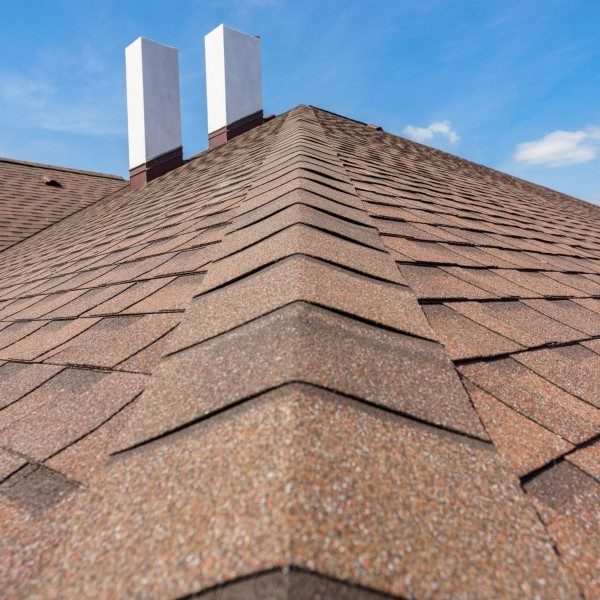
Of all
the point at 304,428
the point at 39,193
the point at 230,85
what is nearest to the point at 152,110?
the point at 230,85

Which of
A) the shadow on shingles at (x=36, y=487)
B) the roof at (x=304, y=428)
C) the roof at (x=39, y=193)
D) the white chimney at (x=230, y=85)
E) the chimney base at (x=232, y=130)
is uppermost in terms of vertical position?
the white chimney at (x=230, y=85)

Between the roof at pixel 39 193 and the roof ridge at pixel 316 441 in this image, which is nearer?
the roof ridge at pixel 316 441

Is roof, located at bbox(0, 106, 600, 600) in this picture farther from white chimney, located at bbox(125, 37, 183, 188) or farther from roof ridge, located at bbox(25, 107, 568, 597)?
white chimney, located at bbox(125, 37, 183, 188)

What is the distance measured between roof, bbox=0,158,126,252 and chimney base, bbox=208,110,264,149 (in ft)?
10.1

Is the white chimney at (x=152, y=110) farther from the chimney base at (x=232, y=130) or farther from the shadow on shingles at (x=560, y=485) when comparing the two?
the shadow on shingles at (x=560, y=485)

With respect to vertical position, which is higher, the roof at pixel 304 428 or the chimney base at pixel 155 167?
the chimney base at pixel 155 167

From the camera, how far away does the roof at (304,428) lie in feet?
1.83

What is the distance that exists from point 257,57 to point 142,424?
8.27 meters

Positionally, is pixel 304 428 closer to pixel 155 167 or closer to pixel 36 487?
pixel 36 487

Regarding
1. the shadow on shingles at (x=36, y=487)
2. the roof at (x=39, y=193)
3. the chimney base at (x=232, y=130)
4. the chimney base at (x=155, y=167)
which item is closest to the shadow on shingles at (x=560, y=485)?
the shadow on shingles at (x=36, y=487)

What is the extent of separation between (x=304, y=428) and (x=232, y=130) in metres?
7.40

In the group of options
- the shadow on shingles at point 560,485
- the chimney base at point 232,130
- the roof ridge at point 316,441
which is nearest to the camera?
the roof ridge at point 316,441

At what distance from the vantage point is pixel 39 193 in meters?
9.55

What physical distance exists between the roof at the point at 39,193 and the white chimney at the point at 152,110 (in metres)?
1.82
